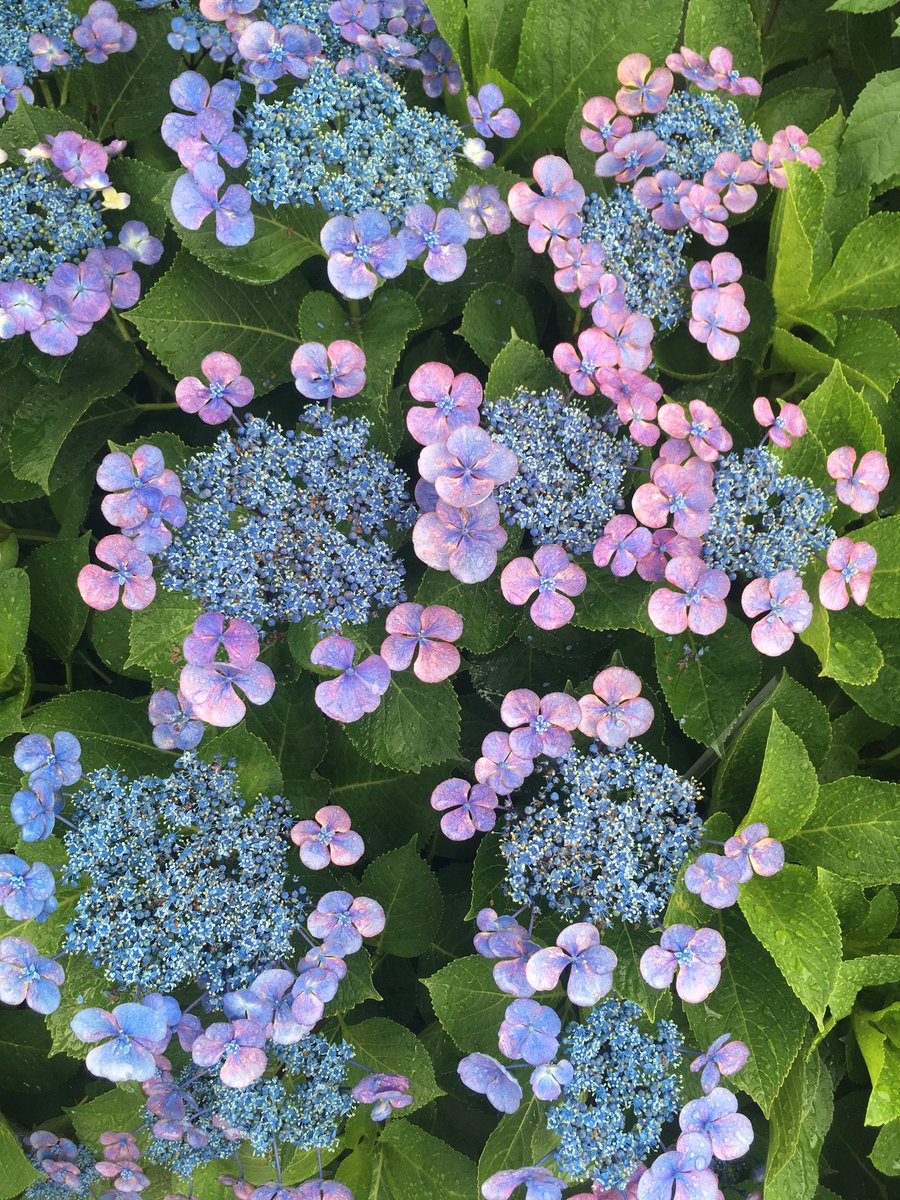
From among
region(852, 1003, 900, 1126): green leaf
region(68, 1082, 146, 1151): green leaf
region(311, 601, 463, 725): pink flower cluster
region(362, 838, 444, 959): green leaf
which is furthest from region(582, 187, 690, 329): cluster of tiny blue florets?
region(68, 1082, 146, 1151): green leaf

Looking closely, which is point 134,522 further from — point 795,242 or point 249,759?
point 795,242

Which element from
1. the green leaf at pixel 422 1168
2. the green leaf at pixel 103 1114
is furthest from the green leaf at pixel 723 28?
the green leaf at pixel 103 1114

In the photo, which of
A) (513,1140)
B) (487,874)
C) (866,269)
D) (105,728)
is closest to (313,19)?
(866,269)

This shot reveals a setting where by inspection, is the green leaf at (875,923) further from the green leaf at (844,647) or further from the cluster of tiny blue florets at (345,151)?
the cluster of tiny blue florets at (345,151)

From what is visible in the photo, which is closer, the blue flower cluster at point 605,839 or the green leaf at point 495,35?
the blue flower cluster at point 605,839

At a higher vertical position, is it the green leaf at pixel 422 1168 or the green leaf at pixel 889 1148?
the green leaf at pixel 889 1148
